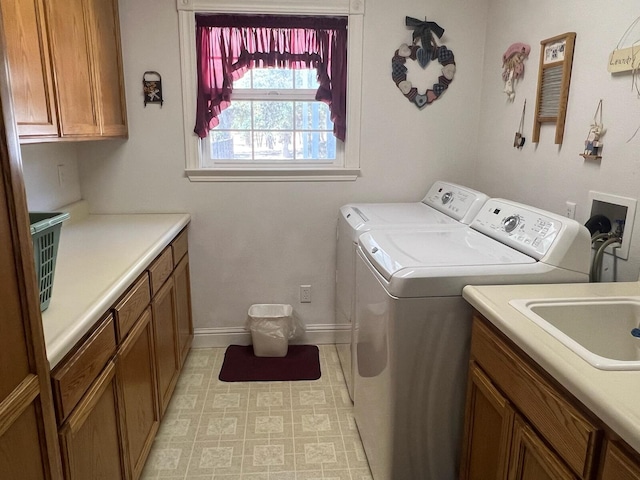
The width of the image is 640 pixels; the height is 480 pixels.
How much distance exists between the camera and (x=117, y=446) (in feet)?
5.21

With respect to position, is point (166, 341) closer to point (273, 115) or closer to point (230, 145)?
point (230, 145)

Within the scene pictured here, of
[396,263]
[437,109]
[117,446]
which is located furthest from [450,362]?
[437,109]

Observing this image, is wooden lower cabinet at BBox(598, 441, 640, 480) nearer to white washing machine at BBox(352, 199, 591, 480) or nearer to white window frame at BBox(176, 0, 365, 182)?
white washing machine at BBox(352, 199, 591, 480)

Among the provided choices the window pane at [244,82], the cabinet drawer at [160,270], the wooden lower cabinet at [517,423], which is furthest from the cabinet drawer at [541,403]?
the window pane at [244,82]

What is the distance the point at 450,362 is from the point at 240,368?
151 cm

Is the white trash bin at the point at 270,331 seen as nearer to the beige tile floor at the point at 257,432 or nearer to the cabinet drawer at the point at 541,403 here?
the beige tile floor at the point at 257,432

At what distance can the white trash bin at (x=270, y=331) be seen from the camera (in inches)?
114

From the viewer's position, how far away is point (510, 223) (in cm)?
195

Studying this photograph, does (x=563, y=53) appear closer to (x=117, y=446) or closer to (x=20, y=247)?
(x=20, y=247)

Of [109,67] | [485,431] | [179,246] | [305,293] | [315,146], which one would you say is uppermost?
[109,67]

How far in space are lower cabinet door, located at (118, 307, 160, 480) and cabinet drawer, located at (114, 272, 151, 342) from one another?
38mm

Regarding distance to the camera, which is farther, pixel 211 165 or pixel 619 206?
pixel 211 165

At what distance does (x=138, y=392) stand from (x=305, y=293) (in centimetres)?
139

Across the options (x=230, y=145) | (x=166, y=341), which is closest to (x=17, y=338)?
(x=166, y=341)
